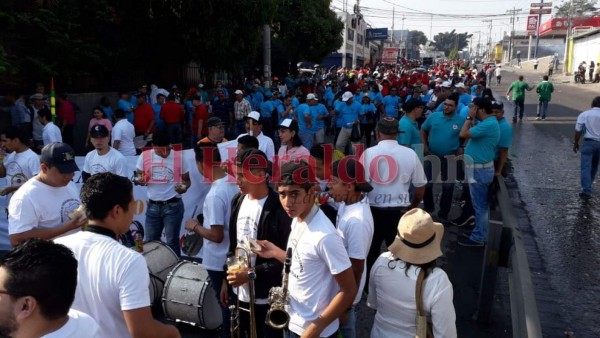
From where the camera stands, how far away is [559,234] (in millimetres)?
7188

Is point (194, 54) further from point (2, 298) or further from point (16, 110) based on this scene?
point (2, 298)

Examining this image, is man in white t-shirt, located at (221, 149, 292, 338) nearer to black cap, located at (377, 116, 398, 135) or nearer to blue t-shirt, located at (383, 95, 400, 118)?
black cap, located at (377, 116, 398, 135)

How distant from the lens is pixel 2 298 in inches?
69.9

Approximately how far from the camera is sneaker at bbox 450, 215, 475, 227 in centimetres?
741

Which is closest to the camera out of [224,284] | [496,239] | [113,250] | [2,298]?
[2,298]

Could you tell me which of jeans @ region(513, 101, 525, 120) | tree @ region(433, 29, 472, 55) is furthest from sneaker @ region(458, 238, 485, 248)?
tree @ region(433, 29, 472, 55)

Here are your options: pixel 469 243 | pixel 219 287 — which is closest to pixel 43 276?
pixel 219 287

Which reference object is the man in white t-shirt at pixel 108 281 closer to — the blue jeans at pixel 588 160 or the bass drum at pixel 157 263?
the bass drum at pixel 157 263

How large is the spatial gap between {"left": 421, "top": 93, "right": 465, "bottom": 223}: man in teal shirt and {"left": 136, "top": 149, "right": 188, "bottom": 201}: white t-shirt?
12.7 feet

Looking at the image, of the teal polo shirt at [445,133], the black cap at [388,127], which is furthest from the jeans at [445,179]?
the black cap at [388,127]

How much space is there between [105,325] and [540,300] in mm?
4605

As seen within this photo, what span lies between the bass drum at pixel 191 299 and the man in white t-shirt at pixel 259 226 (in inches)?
41.5

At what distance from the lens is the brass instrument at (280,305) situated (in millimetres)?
2824

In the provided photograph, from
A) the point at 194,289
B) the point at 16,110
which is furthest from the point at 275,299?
the point at 16,110
